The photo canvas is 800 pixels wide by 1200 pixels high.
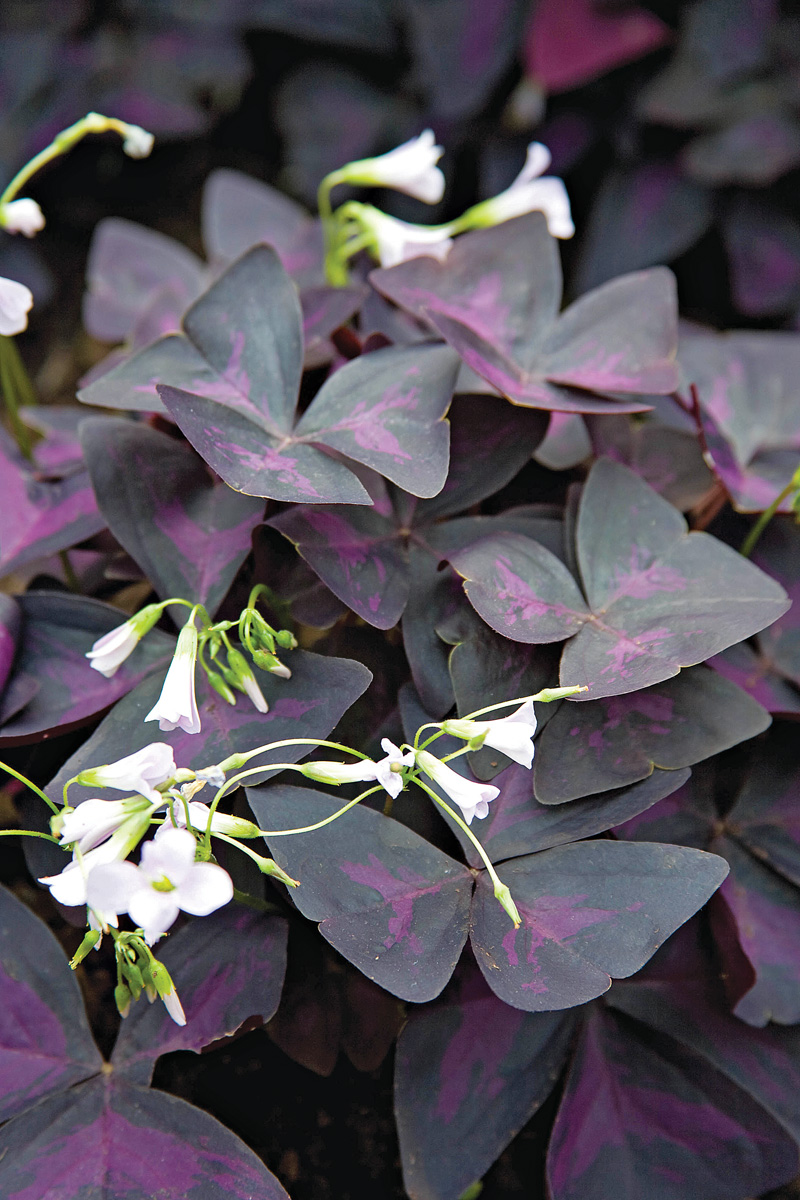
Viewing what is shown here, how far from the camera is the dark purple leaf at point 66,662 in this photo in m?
0.71

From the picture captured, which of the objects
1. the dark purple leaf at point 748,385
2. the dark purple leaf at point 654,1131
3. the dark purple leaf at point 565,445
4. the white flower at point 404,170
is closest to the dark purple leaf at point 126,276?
the white flower at point 404,170

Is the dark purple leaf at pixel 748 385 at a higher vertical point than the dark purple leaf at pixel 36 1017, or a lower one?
higher

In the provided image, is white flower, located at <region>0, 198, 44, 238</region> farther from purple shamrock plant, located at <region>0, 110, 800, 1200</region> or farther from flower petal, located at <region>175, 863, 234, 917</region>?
flower petal, located at <region>175, 863, 234, 917</region>

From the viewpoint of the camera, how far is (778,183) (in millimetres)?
1763

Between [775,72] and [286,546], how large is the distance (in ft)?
5.03

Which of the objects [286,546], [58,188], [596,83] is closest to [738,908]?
[286,546]

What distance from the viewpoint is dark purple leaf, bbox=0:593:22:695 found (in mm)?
728

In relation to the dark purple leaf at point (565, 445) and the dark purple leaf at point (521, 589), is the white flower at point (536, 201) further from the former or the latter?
the dark purple leaf at point (521, 589)

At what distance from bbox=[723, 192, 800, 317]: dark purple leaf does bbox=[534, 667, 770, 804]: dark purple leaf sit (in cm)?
125

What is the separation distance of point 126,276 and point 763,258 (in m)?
1.15

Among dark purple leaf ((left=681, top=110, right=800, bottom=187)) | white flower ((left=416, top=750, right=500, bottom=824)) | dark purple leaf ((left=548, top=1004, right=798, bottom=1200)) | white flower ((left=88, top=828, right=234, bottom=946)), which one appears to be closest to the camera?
white flower ((left=88, top=828, right=234, bottom=946))

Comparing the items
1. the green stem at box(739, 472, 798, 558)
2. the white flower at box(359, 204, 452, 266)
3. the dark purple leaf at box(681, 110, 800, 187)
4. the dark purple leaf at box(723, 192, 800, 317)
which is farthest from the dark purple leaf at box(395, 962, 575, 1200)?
the dark purple leaf at box(681, 110, 800, 187)

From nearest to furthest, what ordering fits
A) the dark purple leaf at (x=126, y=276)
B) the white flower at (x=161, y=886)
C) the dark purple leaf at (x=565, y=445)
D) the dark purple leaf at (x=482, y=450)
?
the white flower at (x=161, y=886), the dark purple leaf at (x=482, y=450), the dark purple leaf at (x=565, y=445), the dark purple leaf at (x=126, y=276)

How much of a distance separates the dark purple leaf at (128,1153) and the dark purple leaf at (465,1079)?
11cm
